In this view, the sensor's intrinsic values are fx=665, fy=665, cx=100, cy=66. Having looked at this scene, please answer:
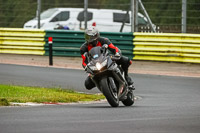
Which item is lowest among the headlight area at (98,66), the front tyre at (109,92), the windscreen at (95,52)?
the front tyre at (109,92)

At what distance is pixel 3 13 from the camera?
85.0 feet

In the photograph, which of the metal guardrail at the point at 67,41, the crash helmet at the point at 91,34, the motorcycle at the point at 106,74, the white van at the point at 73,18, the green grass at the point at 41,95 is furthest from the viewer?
the white van at the point at 73,18

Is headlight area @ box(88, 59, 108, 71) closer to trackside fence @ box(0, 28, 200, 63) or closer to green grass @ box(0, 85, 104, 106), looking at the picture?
green grass @ box(0, 85, 104, 106)

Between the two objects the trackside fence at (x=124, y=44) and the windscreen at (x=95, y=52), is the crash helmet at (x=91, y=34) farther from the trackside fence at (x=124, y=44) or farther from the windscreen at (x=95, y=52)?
the trackside fence at (x=124, y=44)

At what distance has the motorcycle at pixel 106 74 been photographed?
1120 centimetres

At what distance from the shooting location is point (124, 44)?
23281 mm

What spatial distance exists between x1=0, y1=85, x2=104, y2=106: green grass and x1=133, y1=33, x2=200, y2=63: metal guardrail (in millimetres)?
7649

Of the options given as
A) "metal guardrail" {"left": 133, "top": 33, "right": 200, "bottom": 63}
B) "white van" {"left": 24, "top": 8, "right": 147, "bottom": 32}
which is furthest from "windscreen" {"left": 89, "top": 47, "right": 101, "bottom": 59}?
"white van" {"left": 24, "top": 8, "right": 147, "bottom": 32}

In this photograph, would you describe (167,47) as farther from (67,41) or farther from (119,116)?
(119,116)

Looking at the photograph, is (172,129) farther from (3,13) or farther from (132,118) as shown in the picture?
(3,13)

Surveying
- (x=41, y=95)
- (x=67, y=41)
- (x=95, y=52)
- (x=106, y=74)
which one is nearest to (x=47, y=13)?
(x=67, y=41)

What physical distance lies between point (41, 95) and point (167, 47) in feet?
30.6

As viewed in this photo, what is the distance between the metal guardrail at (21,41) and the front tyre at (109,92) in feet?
44.4

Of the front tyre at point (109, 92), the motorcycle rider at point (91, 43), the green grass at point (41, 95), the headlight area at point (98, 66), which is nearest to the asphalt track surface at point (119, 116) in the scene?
the front tyre at point (109, 92)
